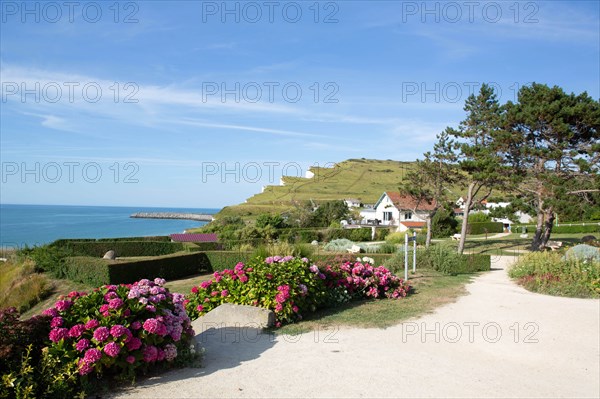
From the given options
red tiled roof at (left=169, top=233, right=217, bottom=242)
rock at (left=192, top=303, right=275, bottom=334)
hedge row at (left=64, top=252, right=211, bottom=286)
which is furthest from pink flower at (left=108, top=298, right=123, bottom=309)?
red tiled roof at (left=169, top=233, right=217, bottom=242)

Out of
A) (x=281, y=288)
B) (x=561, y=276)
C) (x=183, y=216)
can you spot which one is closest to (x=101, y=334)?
(x=281, y=288)

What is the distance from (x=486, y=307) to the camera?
360 inches

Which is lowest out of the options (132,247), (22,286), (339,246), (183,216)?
(183,216)

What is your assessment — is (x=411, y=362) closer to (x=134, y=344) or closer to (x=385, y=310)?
(x=385, y=310)

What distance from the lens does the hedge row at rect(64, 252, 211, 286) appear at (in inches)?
612

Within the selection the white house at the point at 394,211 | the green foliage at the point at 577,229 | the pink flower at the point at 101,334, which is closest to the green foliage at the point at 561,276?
the pink flower at the point at 101,334

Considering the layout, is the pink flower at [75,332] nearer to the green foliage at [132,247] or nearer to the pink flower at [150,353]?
the pink flower at [150,353]

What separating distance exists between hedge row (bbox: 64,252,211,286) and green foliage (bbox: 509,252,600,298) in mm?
12117

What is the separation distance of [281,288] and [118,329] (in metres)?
3.41

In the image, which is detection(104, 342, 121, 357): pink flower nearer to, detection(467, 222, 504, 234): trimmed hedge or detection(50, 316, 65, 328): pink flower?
detection(50, 316, 65, 328): pink flower

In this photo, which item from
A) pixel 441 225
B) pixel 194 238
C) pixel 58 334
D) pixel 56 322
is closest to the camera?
pixel 58 334

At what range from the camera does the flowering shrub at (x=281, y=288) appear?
24.9 feet

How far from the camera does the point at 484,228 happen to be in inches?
1785

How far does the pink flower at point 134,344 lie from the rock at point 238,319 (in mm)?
2415
